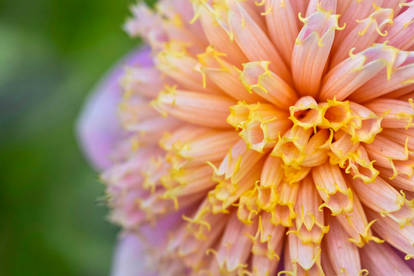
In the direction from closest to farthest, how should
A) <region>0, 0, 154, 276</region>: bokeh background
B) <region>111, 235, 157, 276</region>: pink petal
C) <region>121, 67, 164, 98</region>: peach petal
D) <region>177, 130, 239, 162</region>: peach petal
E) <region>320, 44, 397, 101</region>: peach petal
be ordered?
<region>320, 44, 397, 101</region>: peach petal → <region>177, 130, 239, 162</region>: peach petal → <region>121, 67, 164, 98</region>: peach petal → <region>111, 235, 157, 276</region>: pink petal → <region>0, 0, 154, 276</region>: bokeh background

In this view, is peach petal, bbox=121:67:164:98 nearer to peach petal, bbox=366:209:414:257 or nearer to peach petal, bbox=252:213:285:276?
peach petal, bbox=252:213:285:276

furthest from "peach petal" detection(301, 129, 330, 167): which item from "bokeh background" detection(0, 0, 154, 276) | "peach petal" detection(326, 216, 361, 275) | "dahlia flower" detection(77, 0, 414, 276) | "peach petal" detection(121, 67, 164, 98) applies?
"bokeh background" detection(0, 0, 154, 276)

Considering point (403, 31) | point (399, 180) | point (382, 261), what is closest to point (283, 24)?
point (403, 31)

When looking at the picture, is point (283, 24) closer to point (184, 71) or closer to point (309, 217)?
point (184, 71)

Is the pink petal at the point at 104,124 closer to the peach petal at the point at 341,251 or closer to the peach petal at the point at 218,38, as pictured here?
the peach petal at the point at 218,38

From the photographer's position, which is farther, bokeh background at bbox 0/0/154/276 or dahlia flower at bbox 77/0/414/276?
bokeh background at bbox 0/0/154/276

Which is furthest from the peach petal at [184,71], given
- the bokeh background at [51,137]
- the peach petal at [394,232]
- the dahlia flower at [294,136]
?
the bokeh background at [51,137]

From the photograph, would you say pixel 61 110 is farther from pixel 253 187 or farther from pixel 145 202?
pixel 253 187
